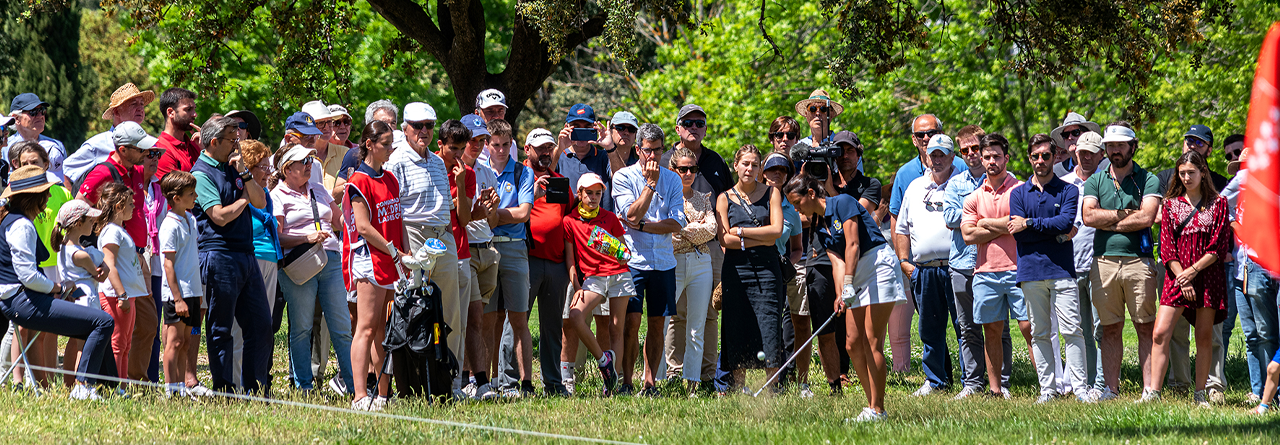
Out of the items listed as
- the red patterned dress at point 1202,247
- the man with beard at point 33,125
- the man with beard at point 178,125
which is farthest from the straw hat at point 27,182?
the red patterned dress at point 1202,247

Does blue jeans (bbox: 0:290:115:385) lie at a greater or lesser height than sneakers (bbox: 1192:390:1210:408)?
greater

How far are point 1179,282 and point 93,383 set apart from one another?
7684 millimetres

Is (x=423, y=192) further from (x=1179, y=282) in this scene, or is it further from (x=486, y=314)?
(x=1179, y=282)

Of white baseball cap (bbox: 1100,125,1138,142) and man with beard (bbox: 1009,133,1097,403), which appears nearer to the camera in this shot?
man with beard (bbox: 1009,133,1097,403)

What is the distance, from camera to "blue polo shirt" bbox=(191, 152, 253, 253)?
7.58m

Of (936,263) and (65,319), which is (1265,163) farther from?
(65,319)

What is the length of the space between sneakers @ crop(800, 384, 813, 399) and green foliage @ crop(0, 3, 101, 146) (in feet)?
104

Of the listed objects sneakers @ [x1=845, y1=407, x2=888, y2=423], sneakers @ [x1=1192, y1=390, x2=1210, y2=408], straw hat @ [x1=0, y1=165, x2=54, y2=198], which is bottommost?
sneakers @ [x1=1192, y1=390, x2=1210, y2=408]

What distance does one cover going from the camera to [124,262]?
7.55 m

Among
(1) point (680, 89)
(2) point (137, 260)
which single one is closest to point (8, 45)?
(1) point (680, 89)

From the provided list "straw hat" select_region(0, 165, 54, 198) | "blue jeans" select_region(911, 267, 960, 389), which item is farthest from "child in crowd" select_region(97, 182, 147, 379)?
"blue jeans" select_region(911, 267, 960, 389)

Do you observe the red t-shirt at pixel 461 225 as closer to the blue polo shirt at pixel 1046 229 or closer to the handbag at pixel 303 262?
the handbag at pixel 303 262

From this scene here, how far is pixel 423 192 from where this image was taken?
7.71m

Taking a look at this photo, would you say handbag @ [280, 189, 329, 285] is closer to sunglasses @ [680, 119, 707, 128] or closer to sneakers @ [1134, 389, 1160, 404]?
sunglasses @ [680, 119, 707, 128]
